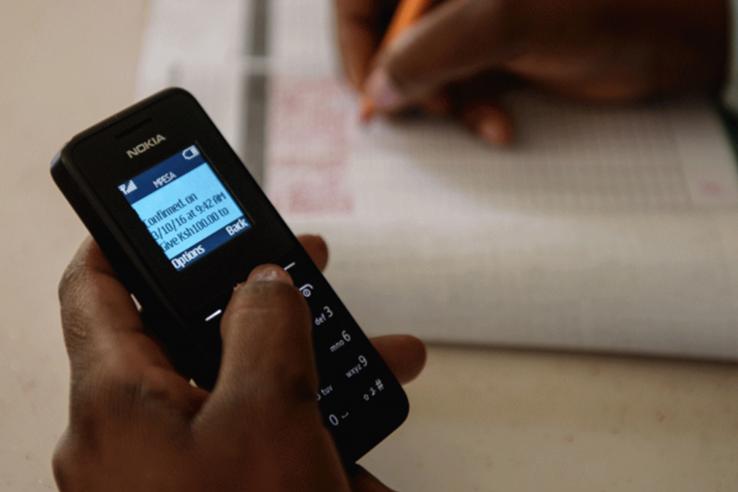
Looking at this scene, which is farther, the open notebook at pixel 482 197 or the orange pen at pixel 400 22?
the orange pen at pixel 400 22

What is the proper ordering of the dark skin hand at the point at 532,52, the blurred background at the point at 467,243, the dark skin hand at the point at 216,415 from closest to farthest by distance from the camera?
the dark skin hand at the point at 216,415
the blurred background at the point at 467,243
the dark skin hand at the point at 532,52

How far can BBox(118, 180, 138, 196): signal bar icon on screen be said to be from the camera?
36 centimetres

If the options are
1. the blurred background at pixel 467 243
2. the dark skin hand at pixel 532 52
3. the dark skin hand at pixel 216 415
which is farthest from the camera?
the dark skin hand at pixel 532 52

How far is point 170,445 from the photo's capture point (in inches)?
11.1

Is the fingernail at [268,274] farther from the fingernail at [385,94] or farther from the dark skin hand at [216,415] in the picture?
the fingernail at [385,94]

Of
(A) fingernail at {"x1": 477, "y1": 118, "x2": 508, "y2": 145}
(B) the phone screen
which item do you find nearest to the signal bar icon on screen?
(B) the phone screen

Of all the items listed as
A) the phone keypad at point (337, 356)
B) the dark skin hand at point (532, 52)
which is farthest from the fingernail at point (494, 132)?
the phone keypad at point (337, 356)

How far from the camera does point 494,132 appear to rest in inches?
21.5

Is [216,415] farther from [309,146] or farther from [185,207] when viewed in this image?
[309,146]

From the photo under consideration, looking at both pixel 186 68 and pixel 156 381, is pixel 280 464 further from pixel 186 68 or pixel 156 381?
pixel 186 68

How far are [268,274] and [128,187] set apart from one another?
0.08 metres

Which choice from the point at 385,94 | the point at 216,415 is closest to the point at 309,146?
the point at 385,94

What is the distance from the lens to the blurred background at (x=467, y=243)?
17.0 inches

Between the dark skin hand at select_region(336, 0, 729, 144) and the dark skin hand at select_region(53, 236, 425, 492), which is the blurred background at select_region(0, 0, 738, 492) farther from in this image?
the dark skin hand at select_region(53, 236, 425, 492)
